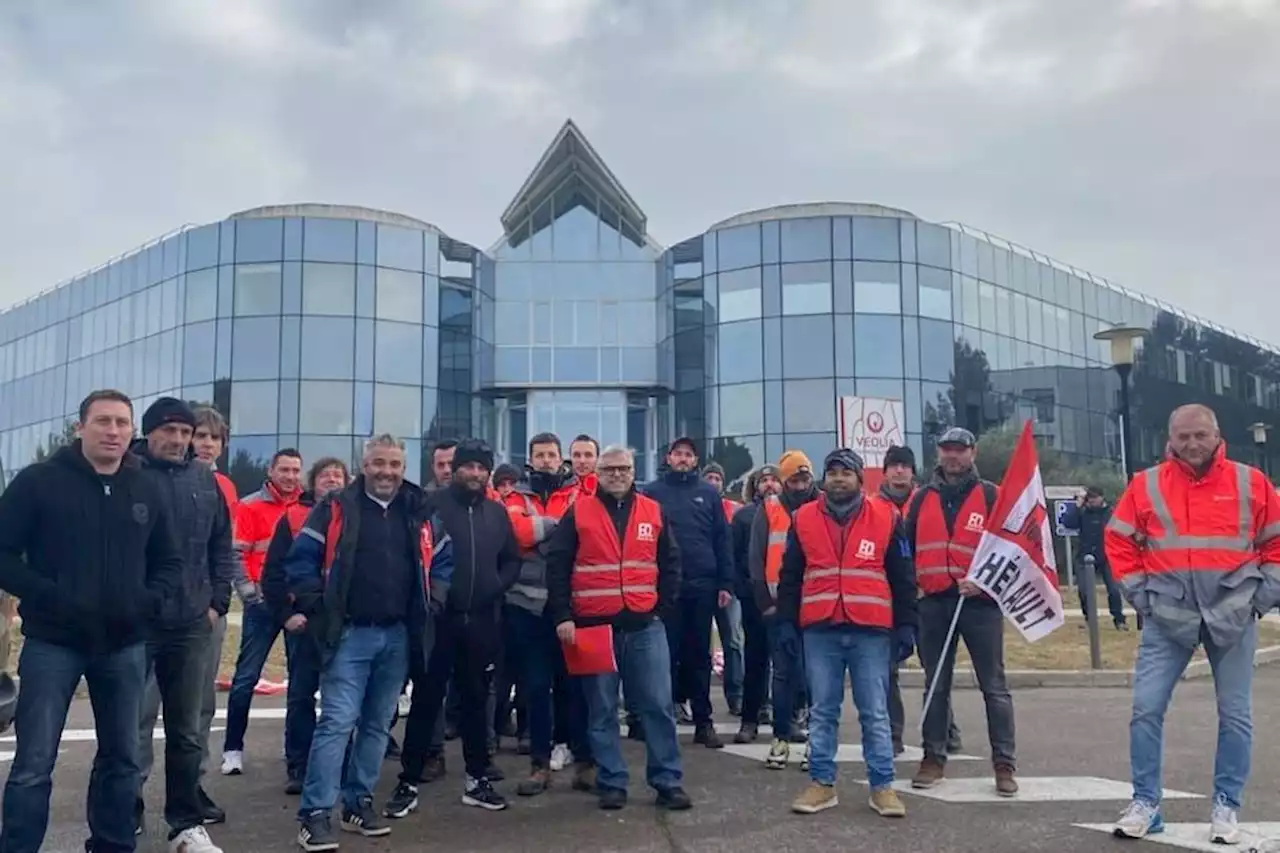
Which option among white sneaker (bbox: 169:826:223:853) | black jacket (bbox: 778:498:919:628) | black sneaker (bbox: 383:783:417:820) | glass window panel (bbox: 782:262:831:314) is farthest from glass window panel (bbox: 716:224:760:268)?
white sneaker (bbox: 169:826:223:853)

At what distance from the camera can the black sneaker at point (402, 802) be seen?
582 cm

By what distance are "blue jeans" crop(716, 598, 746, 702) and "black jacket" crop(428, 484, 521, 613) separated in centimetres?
259

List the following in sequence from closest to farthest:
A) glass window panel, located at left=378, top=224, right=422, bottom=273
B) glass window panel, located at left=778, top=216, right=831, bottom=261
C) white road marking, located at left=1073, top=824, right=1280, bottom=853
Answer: white road marking, located at left=1073, top=824, right=1280, bottom=853 < glass window panel, located at left=778, top=216, right=831, bottom=261 < glass window panel, located at left=378, top=224, right=422, bottom=273

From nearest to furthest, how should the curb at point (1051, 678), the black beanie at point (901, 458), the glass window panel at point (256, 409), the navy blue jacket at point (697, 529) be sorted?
the navy blue jacket at point (697, 529), the black beanie at point (901, 458), the curb at point (1051, 678), the glass window panel at point (256, 409)

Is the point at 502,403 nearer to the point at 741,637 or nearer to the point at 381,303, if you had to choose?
the point at 381,303

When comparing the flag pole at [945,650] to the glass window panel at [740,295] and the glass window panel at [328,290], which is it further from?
the glass window panel at [328,290]

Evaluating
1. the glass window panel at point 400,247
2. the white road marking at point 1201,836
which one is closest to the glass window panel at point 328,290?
the glass window panel at point 400,247

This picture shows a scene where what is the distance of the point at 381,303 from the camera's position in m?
35.3

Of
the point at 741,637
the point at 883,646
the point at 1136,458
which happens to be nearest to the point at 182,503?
the point at 883,646

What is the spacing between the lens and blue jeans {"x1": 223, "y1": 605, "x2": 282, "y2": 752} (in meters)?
6.90

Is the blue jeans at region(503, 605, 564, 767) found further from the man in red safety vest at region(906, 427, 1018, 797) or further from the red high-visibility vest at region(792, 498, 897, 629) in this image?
the man in red safety vest at region(906, 427, 1018, 797)

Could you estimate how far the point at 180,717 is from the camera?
5238 mm

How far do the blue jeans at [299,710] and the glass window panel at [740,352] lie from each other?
28.6 meters

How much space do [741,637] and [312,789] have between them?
439 cm
